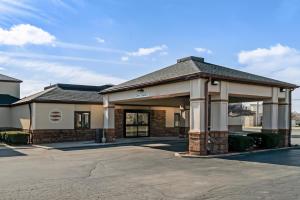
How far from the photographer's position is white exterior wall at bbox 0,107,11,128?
29.4 metres

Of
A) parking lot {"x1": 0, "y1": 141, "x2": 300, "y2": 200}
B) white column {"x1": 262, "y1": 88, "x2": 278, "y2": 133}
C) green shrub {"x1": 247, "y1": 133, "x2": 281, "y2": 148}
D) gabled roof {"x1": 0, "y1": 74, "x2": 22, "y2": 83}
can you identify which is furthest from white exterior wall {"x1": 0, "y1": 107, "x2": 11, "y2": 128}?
white column {"x1": 262, "y1": 88, "x2": 278, "y2": 133}

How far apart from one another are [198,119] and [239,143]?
2.60m

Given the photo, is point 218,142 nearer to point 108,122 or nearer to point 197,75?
point 197,75

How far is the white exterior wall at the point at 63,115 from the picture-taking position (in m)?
22.6

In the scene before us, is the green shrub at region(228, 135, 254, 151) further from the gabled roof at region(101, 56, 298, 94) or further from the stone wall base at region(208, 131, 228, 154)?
the gabled roof at region(101, 56, 298, 94)

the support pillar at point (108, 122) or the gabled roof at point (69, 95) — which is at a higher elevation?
the gabled roof at point (69, 95)

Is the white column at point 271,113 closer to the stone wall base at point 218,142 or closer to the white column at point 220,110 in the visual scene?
the white column at point 220,110

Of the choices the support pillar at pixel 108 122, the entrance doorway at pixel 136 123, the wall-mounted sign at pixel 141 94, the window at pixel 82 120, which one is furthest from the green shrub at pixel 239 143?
the entrance doorway at pixel 136 123

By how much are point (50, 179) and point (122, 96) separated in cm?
1169

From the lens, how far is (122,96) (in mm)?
20875

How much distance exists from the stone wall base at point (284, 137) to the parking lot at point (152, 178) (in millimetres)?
4554

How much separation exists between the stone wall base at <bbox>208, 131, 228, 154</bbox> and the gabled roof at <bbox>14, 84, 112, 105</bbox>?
38.4 ft

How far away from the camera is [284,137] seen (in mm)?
18516

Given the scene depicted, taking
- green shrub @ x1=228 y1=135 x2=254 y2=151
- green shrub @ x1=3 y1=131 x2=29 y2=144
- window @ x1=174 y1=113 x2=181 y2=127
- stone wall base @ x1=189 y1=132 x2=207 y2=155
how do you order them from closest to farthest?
1. stone wall base @ x1=189 y1=132 x2=207 y2=155
2. green shrub @ x1=228 y1=135 x2=254 y2=151
3. green shrub @ x1=3 y1=131 x2=29 y2=144
4. window @ x1=174 y1=113 x2=181 y2=127
